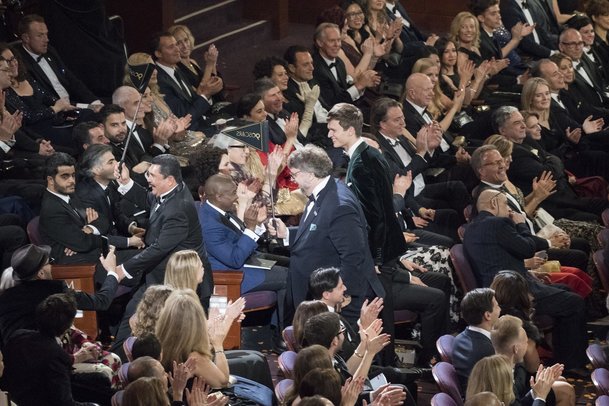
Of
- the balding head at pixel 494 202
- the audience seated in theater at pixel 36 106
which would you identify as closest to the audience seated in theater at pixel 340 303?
the balding head at pixel 494 202

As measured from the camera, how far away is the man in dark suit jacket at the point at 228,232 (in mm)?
7918

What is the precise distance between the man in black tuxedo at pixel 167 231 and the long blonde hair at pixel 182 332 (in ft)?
4.05

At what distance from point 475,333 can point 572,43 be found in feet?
18.0

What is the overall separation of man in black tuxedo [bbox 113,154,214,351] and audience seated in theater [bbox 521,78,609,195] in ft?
12.1

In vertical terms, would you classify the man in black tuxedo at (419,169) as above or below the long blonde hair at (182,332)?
below

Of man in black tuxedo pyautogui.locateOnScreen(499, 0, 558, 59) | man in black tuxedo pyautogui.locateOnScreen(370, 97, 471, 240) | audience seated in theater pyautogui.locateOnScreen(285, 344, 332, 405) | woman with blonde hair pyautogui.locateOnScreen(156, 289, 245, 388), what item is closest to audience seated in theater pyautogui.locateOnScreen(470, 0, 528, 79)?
man in black tuxedo pyautogui.locateOnScreen(499, 0, 558, 59)

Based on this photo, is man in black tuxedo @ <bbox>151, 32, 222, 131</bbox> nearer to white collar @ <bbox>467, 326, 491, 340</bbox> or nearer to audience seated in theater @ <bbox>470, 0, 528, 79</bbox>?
audience seated in theater @ <bbox>470, 0, 528, 79</bbox>

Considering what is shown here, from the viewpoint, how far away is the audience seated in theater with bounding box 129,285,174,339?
657 centimetres

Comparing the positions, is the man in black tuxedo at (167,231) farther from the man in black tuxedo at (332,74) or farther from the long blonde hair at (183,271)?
the man in black tuxedo at (332,74)

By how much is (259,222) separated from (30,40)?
241 centimetres

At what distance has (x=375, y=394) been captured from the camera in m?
6.20

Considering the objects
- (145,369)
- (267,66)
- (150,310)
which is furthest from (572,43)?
(145,369)

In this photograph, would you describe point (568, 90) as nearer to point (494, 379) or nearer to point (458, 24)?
point (458, 24)

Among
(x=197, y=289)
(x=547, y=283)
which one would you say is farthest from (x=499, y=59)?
(x=197, y=289)
